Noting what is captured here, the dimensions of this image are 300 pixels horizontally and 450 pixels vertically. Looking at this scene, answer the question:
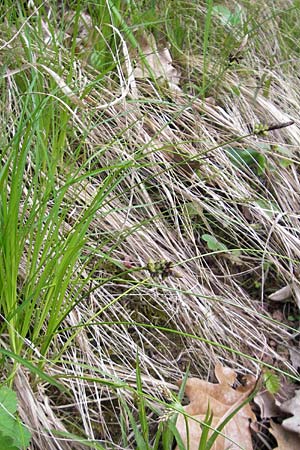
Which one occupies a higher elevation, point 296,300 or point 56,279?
point 56,279

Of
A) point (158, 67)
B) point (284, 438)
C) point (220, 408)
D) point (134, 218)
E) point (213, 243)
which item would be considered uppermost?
point (158, 67)

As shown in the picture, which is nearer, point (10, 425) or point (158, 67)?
point (10, 425)

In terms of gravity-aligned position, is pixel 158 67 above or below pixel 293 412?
above

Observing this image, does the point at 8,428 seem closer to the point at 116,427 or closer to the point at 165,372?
the point at 116,427

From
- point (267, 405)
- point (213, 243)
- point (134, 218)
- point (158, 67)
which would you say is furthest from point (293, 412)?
point (158, 67)

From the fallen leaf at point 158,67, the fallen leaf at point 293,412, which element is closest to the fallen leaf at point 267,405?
the fallen leaf at point 293,412

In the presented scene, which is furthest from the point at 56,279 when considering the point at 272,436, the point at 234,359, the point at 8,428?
the point at 272,436

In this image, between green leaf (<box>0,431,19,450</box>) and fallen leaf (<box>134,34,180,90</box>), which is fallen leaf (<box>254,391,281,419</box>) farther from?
fallen leaf (<box>134,34,180,90</box>)

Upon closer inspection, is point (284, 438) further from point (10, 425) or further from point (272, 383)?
point (10, 425)
